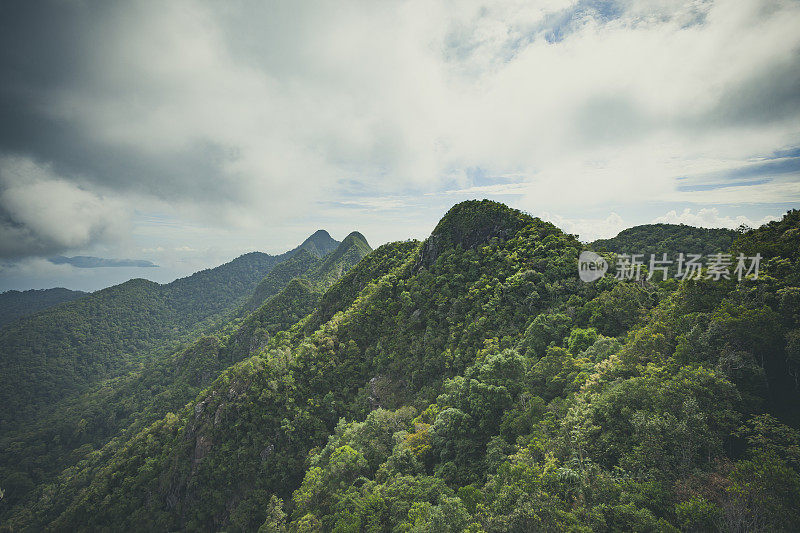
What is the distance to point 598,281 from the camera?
47906 millimetres

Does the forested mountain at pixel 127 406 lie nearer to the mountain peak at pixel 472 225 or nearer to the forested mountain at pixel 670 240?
the mountain peak at pixel 472 225

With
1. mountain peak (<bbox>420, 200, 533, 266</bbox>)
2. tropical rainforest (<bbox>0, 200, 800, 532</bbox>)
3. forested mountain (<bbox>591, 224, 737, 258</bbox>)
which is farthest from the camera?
forested mountain (<bbox>591, 224, 737, 258</bbox>)

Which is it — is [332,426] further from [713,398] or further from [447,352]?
[713,398]

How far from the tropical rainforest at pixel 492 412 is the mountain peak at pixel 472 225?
566 mm

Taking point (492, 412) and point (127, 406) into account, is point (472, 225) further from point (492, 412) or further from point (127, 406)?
point (127, 406)

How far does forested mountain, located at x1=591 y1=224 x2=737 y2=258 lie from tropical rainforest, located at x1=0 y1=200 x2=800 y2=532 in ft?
2.89

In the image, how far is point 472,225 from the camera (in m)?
78.1

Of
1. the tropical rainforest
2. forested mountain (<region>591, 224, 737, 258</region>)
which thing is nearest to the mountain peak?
the tropical rainforest

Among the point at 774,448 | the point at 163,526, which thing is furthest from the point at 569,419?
the point at 163,526

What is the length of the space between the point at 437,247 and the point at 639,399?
6201cm

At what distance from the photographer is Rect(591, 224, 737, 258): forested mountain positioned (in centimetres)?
8850

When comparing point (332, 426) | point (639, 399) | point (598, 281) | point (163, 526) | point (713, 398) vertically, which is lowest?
point (163, 526)

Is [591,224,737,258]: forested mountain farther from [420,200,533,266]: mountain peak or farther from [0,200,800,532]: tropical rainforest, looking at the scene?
[420,200,533,266]: mountain peak

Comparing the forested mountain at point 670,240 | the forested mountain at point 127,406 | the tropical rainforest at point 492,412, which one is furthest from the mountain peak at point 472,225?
the forested mountain at point 127,406
